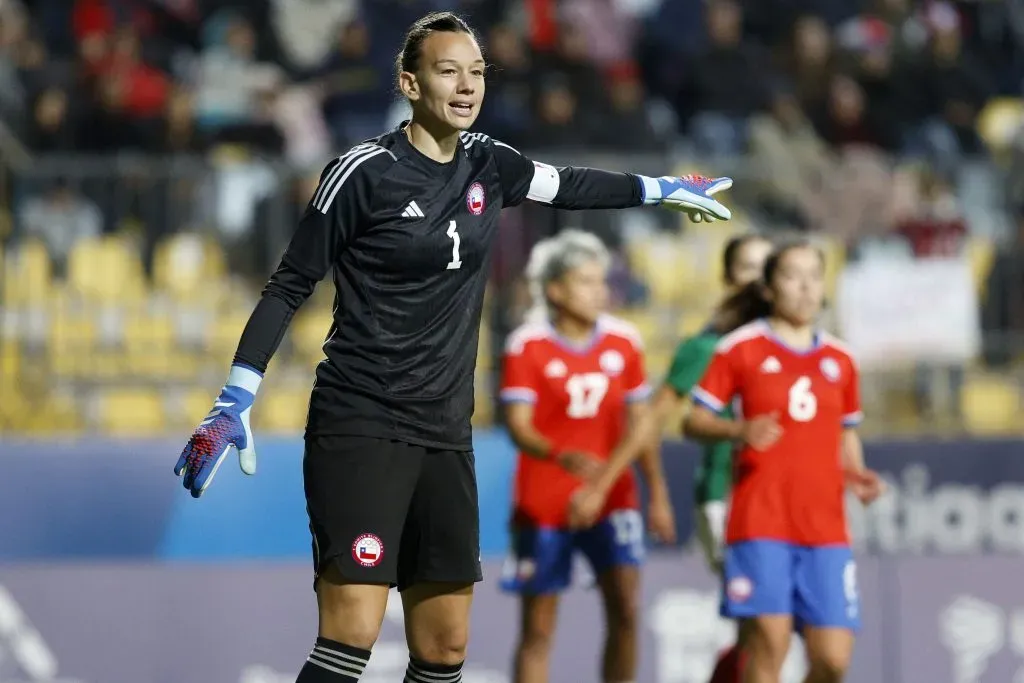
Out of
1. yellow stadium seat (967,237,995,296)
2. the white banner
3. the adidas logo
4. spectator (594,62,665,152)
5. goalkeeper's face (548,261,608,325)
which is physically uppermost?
spectator (594,62,665,152)

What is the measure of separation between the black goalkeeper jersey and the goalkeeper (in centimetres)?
236

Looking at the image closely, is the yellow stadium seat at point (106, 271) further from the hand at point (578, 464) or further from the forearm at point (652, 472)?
the hand at point (578, 464)

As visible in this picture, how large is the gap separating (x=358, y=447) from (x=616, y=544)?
3.11 meters

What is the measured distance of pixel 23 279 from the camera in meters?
11.4

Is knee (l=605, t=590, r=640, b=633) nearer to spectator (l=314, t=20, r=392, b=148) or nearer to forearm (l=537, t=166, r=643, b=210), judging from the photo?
forearm (l=537, t=166, r=643, b=210)

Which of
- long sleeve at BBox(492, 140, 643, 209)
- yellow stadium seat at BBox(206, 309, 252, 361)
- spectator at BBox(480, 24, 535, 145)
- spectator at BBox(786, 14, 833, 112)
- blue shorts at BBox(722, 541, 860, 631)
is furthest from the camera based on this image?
spectator at BBox(786, 14, 833, 112)

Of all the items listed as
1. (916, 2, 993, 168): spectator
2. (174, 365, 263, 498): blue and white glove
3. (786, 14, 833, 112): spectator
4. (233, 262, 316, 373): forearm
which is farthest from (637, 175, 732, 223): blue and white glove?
(916, 2, 993, 168): spectator

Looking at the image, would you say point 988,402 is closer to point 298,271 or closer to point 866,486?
point 866,486

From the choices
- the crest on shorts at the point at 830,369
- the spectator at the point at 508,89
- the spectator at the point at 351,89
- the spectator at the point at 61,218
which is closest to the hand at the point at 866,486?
the crest on shorts at the point at 830,369

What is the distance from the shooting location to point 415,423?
5137 millimetres

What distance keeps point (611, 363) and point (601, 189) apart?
267cm

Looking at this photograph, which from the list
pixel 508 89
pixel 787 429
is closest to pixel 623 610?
pixel 787 429

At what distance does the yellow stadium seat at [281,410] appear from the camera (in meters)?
11.4

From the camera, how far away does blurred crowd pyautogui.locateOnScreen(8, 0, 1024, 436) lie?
11.7 metres
